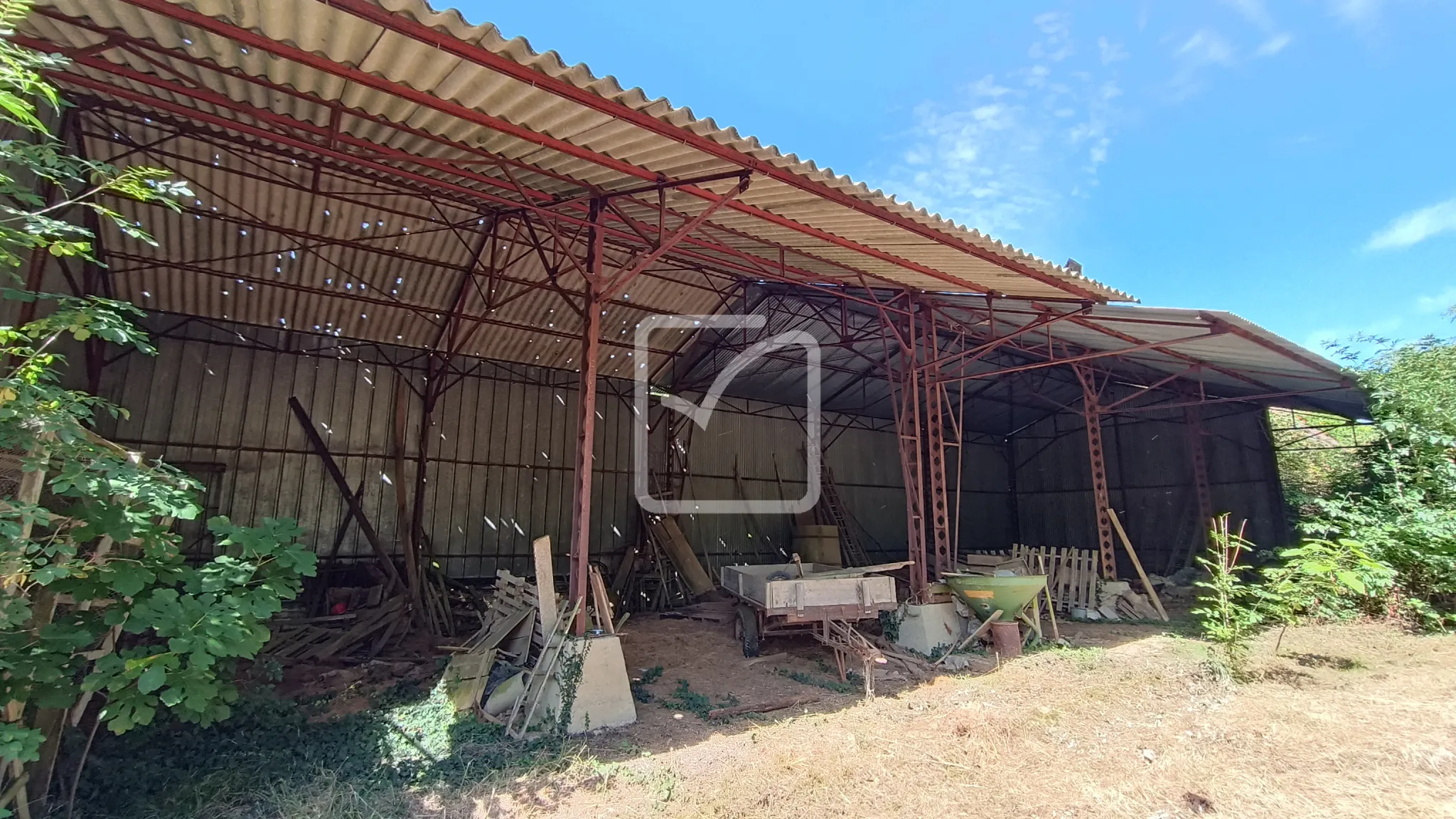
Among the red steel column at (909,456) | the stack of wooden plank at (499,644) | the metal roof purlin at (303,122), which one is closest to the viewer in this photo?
the metal roof purlin at (303,122)

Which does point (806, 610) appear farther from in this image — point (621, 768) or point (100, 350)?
point (100, 350)

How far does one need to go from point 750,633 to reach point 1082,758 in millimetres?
4564

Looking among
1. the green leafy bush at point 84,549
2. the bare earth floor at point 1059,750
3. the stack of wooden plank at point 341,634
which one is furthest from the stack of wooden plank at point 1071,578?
the green leafy bush at point 84,549

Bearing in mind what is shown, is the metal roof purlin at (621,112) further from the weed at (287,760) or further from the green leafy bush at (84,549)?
the weed at (287,760)

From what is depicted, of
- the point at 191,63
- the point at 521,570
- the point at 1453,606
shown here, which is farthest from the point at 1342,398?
the point at 191,63

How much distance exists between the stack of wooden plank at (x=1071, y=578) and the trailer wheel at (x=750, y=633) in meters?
5.35

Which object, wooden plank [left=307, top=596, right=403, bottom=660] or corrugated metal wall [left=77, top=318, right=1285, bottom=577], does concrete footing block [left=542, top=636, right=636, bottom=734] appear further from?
corrugated metal wall [left=77, top=318, right=1285, bottom=577]

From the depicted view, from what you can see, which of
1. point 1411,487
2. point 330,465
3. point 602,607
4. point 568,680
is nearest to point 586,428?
point 602,607

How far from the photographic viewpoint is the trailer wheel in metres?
8.75

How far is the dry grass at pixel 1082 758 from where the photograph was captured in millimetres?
4078

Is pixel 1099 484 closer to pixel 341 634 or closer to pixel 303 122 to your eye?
pixel 341 634

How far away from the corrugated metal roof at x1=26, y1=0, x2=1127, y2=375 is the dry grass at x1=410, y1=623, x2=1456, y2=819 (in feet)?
15.4

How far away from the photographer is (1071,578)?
1174 centimetres

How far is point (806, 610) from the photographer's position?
7.92 m
